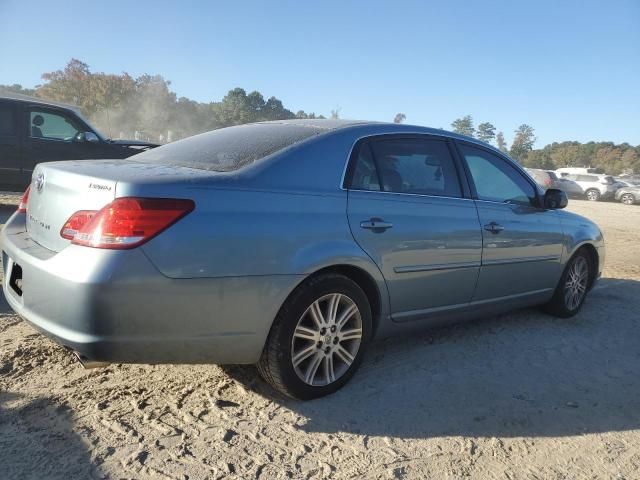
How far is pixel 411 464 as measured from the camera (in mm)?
2410

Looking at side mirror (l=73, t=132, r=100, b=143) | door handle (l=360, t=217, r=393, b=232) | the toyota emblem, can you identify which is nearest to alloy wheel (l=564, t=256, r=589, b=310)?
door handle (l=360, t=217, r=393, b=232)

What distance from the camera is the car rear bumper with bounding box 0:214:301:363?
2260 mm

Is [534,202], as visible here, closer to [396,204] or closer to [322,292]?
[396,204]

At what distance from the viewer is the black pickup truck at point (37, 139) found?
323 inches

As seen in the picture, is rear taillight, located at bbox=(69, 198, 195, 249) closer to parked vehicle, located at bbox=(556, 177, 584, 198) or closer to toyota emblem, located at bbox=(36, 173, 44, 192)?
toyota emblem, located at bbox=(36, 173, 44, 192)

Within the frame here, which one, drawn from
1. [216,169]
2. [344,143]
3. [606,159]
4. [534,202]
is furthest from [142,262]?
[606,159]

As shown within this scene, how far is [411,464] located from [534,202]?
2778 mm

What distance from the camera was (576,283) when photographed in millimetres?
4902

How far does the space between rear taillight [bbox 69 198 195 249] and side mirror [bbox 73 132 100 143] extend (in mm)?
7064

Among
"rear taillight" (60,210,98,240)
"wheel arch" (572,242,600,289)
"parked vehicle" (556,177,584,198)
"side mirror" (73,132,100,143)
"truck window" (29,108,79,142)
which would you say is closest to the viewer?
"rear taillight" (60,210,98,240)

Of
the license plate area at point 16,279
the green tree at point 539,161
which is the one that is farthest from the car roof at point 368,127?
the green tree at point 539,161

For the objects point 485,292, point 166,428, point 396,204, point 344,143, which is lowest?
point 166,428

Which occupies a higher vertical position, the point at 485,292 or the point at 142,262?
the point at 142,262

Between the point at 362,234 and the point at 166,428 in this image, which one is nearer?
the point at 166,428
